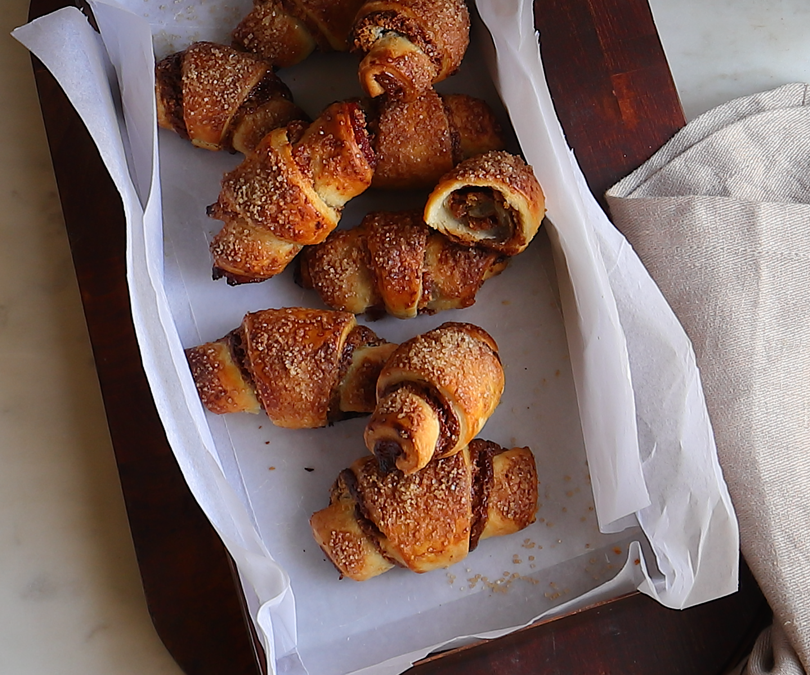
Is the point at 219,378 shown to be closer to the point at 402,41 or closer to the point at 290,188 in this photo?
the point at 290,188

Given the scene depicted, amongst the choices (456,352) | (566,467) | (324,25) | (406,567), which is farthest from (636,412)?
(324,25)

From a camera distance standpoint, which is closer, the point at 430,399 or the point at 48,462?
the point at 430,399

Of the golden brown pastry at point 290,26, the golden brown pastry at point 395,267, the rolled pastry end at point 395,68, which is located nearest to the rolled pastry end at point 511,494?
the golden brown pastry at point 395,267

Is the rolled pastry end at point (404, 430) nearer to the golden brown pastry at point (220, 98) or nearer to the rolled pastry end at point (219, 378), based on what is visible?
the rolled pastry end at point (219, 378)

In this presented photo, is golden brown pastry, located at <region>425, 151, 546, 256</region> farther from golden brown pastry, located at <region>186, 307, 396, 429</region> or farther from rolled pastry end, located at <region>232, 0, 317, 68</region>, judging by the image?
rolled pastry end, located at <region>232, 0, 317, 68</region>

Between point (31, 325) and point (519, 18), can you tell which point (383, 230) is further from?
point (31, 325)

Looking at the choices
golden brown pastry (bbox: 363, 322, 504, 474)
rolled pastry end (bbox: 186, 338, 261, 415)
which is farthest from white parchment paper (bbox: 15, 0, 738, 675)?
golden brown pastry (bbox: 363, 322, 504, 474)

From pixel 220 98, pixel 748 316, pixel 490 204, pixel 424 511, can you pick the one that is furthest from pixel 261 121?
pixel 748 316
